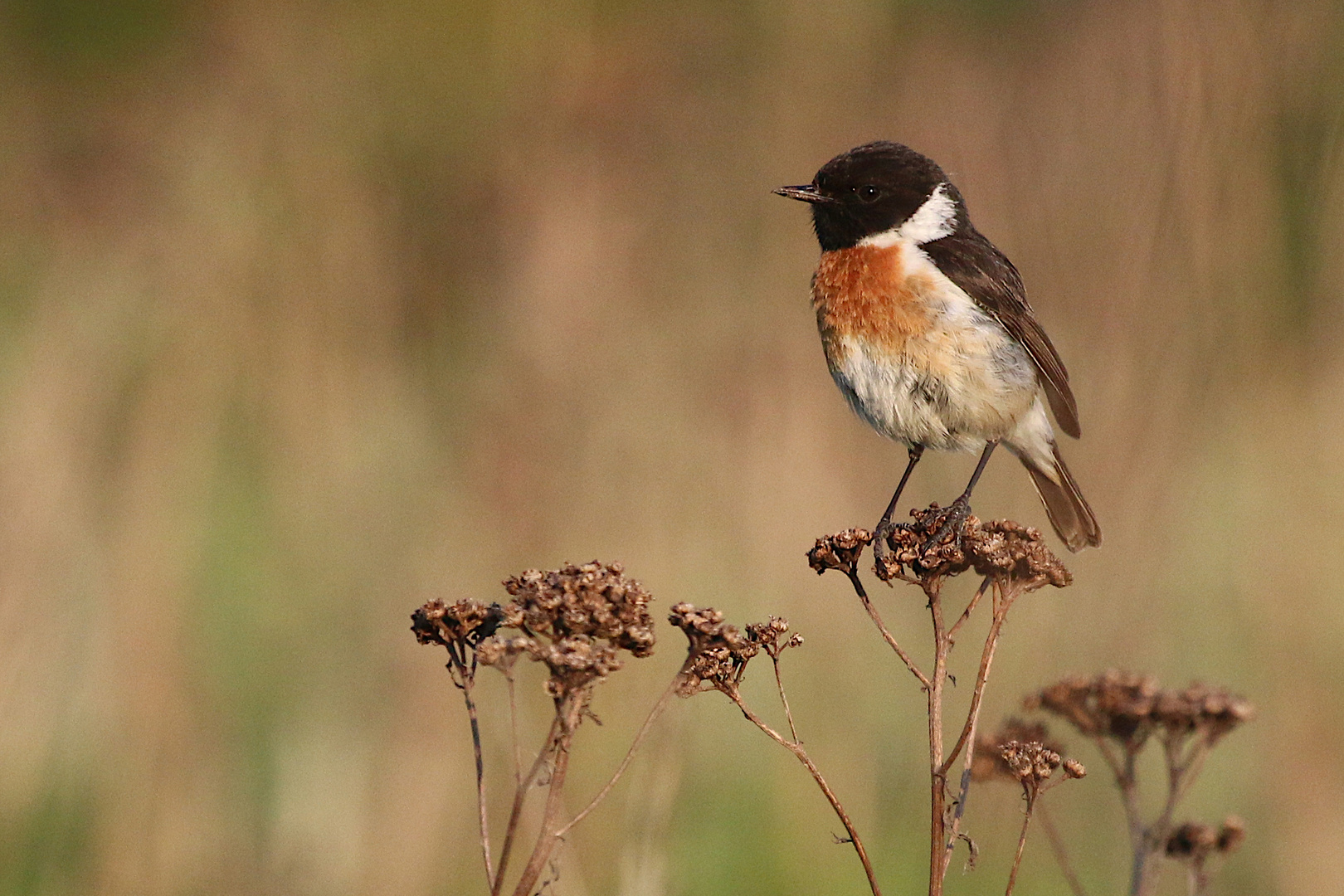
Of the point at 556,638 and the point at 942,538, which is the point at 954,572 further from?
the point at 556,638

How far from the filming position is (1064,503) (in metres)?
4.92

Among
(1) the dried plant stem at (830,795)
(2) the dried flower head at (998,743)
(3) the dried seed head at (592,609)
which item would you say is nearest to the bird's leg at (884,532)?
(2) the dried flower head at (998,743)

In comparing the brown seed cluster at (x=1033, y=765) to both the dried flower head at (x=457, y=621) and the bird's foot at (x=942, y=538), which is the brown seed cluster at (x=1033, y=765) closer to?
the bird's foot at (x=942, y=538)

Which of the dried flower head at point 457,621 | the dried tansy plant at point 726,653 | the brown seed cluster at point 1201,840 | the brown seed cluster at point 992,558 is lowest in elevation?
the brown seed cluster at point 1201,840

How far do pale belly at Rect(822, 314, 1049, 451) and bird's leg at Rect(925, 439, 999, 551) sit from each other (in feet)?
0.21

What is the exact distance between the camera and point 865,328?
4.45 meters

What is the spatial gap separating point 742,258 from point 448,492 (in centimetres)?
228

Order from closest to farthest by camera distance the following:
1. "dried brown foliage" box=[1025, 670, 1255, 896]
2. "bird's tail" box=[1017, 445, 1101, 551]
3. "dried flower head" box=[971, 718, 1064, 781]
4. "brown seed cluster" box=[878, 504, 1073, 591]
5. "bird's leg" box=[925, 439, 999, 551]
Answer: "brown seed cluster" box=[878, 504, 1073, 591] → "bird's leg" box=[925, 439, 999, 551] → "dried brown foliage" box=[1025, 670, 1255, 896] → "dried flower head" box=[971, 718, 1064, 781] → "bird's tail" box=[1017, 445, 1101, 551]

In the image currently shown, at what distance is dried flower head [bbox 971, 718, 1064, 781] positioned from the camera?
328 cm

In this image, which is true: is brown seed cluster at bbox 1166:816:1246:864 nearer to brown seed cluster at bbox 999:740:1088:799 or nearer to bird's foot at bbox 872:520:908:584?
brown seed cluster at bbox 999:740:1088:799

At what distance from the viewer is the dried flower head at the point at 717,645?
2414mm

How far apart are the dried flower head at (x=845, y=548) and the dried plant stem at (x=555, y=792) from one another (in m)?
0.80

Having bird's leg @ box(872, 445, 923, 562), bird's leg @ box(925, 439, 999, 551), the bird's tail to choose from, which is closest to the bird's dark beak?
bird's leg @ box(872, 445, 923, 562)

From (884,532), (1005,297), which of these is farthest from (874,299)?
(884,532)
